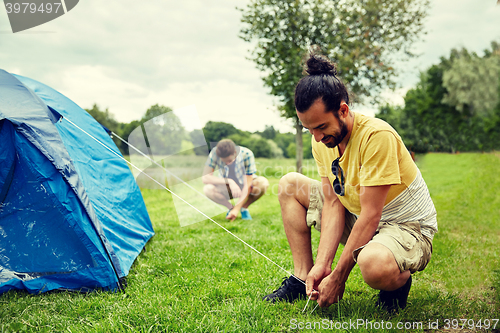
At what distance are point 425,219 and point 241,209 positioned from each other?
3190 millimetres

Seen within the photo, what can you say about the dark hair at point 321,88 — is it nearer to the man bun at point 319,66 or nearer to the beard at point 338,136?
the man bun at point 319,66

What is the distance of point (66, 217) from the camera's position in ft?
7.21

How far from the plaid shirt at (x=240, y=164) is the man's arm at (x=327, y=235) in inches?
111

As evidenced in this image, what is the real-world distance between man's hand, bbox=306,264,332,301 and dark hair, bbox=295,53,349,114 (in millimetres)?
842

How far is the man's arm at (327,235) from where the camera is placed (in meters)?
1.82

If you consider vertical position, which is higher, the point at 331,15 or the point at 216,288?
the point at 331,15

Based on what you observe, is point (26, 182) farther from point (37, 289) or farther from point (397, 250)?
point (397, 250)

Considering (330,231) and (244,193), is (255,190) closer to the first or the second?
(244,193)

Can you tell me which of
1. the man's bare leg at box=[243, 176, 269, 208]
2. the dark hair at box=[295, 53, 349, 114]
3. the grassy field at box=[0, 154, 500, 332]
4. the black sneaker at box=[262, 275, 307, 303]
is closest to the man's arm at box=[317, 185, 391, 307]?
the grassy field at box=[0, 154, 500, 332]

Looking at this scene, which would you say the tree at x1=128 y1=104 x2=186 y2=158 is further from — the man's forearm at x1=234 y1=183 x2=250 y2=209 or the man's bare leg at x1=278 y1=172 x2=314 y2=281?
the man's bare leg at x1=278 y1=172 x2=314 y2=281

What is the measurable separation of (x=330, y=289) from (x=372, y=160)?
2.24ft

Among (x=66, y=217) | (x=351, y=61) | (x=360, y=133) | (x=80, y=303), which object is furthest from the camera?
(x=351, y=61)

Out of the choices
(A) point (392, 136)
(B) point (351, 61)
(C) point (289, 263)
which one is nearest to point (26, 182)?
Result: (C) point (289, 263)

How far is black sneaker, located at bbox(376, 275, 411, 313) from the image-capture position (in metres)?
1.76
